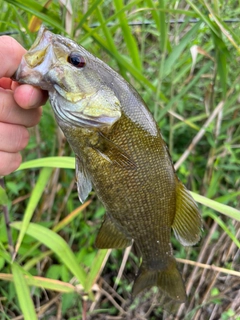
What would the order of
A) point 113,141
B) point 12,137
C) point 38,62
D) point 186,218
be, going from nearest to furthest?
point 38,62
point 113,141
point 12,137
point 186,218

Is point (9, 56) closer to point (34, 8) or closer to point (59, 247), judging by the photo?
point (34, 8)

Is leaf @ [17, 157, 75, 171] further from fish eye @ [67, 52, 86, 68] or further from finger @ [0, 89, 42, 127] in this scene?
fish eye @ [67, 52, 86, 68]

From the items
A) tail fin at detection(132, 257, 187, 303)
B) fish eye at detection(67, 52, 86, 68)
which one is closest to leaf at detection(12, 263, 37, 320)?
tail fin at detection(132, 257, 187, 303)

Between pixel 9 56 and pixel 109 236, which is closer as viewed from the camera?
pixel 9 56

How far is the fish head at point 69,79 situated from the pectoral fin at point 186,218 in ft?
1.29

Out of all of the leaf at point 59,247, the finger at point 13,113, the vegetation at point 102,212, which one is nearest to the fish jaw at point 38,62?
the finger at point 13,113

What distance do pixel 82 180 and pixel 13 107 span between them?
1.03 ft

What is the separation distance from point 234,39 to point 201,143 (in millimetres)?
794

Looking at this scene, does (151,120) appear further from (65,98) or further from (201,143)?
(201,143)

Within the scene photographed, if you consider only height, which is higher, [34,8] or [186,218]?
[34,8]

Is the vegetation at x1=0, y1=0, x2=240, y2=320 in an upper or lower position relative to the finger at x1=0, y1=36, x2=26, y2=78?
lower

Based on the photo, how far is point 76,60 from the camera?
0.94 metres

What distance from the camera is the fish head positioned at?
893 mm

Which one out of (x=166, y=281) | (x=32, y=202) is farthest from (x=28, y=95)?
(x=166, y=281)
